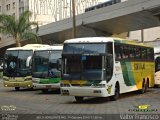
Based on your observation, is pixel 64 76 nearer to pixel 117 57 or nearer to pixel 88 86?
pixel 88 86

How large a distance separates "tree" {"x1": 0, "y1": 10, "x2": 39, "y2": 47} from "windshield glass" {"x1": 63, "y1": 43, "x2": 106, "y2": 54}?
35069mm

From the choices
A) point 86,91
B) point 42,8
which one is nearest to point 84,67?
point 86,91

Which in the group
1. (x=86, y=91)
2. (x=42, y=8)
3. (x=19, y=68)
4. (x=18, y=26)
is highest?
(x=42, y=8)

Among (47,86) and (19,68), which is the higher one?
(19,68)

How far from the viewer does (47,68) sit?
28.0 meters

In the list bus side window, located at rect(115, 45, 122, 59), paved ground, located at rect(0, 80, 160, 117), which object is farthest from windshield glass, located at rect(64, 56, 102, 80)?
bus side window, located at rect(115, 45, 122, 59)

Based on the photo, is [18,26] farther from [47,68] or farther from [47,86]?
[47,86]

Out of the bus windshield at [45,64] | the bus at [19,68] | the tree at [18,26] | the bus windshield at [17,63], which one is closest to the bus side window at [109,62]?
the bus windshield at [45,64]

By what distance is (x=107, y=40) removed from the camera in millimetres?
21344

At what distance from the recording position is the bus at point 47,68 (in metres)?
27.5

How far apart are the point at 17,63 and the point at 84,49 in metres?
10.5

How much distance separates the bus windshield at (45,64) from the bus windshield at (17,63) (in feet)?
6.34

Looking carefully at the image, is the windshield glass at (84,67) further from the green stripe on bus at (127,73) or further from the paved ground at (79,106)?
the green stripe on bus at (127,73)

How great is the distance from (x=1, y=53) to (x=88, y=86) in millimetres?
89362
